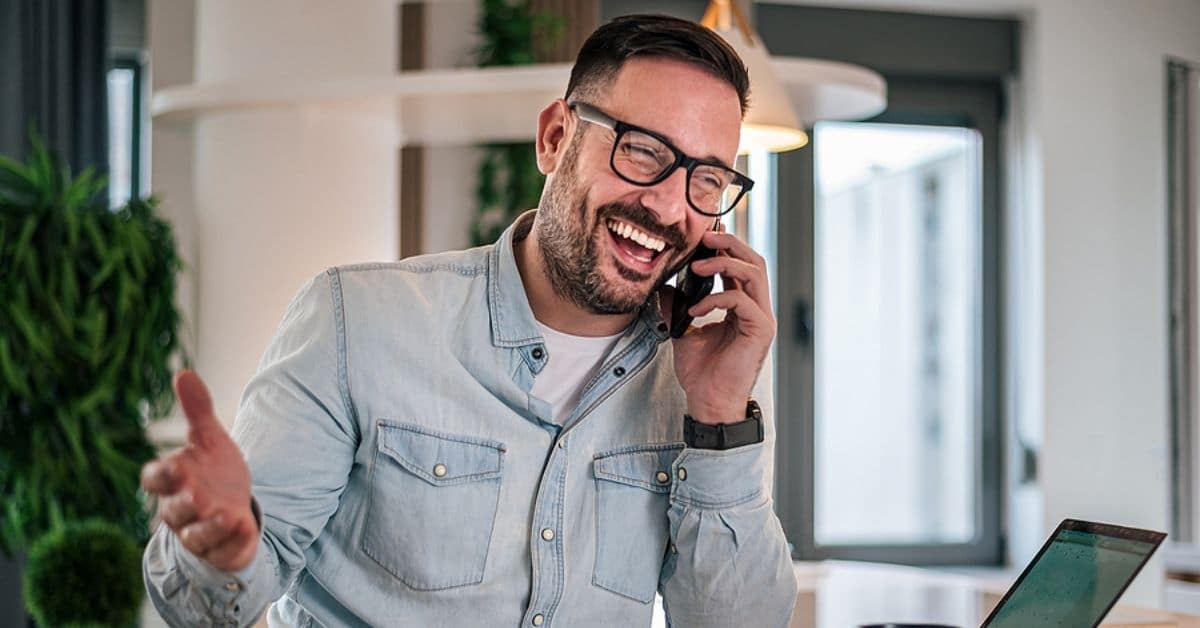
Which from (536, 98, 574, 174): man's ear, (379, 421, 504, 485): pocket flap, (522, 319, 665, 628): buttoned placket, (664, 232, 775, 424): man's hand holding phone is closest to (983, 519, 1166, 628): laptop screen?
(664, 232, 775, 424): man's hand holding phone

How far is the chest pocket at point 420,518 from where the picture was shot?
5.09 feet

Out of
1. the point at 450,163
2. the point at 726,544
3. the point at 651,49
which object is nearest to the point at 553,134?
the point at 651,49

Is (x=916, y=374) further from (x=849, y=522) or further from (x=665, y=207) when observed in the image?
(x=665, y=207)

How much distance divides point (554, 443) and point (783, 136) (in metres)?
1.19

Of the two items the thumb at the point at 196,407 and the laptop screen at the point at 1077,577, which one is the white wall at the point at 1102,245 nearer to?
the laptop screen at the point at 1077,577

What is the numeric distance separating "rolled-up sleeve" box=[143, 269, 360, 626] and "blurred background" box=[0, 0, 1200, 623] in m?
2.82

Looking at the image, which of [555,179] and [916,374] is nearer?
[555,179]

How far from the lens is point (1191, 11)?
495cm

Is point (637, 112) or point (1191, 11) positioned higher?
point (1191, 11)

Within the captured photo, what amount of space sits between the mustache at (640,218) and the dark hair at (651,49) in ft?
0.50

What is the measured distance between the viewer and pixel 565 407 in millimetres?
1669

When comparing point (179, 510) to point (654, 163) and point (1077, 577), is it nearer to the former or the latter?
point (654, 163)

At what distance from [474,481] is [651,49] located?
529 mm

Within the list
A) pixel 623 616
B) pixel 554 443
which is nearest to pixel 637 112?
pixel 554 443
